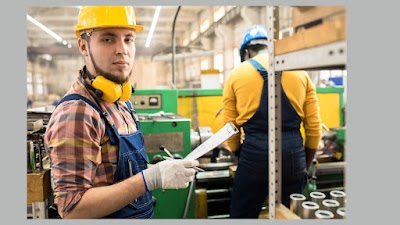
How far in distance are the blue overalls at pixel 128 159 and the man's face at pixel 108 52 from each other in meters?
0.19

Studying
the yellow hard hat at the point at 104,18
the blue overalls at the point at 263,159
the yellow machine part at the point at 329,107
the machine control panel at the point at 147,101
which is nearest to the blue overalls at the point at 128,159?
the yellow hard hat at the point at 104,18

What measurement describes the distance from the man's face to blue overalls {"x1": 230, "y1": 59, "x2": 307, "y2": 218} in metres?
0.88

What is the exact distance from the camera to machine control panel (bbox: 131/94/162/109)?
8.78ft

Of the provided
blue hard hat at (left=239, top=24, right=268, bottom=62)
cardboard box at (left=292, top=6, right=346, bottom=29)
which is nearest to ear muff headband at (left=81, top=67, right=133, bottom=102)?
cardboard box at (left=292, top=6, right=346, bottom=29)

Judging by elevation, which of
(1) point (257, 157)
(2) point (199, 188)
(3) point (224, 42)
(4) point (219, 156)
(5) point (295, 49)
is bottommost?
(2) point (199, 188)

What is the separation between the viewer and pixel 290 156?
1.86 metres

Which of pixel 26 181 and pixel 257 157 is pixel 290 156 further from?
pixel 26 181

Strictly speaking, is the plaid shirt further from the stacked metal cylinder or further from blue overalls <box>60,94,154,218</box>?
the stacked metal cylinder

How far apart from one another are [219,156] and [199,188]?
19.3 inches

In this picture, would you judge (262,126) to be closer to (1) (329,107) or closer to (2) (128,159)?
(2) (128,159)

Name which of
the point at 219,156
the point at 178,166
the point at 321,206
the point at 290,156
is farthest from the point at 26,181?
the point at 219,156

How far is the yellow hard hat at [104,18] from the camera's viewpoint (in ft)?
4.31

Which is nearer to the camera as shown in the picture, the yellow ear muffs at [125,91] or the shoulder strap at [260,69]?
the yellow ear muffs at [125,91]

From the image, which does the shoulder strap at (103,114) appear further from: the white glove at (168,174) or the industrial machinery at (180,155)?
the industrial machinery at (180,155)
